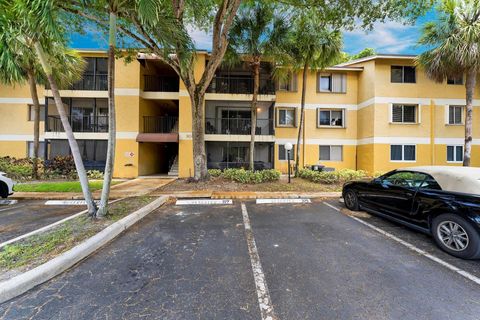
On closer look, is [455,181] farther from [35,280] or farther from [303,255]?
[35,280]

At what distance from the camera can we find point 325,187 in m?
10.1

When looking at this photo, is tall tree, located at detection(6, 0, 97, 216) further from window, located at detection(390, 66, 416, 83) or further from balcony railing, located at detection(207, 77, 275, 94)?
window, located at detection(390, 66, 416, 83)

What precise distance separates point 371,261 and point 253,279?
85.1 inches

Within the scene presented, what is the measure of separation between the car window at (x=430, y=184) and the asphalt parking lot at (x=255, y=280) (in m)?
1.14

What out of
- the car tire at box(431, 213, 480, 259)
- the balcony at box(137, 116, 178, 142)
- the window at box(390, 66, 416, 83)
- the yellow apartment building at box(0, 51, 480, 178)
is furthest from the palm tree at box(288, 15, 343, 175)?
the car tire at box(431, 213, 480, 259)

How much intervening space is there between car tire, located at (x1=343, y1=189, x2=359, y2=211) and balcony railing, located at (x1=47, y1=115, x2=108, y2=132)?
14.9m

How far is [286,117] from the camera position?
52.1ft

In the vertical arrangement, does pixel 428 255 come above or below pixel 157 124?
below

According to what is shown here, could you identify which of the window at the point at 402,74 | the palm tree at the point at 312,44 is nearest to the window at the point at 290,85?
the palm tree at the point at 312,44

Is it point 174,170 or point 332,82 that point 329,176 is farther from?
point 174,170

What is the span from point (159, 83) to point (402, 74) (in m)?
17.8

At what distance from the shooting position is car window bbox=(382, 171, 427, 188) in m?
4.80

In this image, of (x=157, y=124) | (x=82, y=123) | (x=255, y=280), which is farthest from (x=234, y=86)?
(x=255, y=280)

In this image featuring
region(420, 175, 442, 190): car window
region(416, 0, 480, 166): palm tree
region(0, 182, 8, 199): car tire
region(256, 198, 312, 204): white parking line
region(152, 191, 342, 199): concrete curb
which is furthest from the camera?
region(416, 0, 480, 166): palm tree
